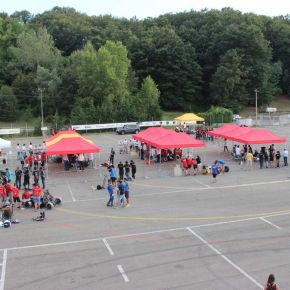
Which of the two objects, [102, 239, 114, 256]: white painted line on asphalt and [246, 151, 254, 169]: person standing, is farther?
[246, 151, 254, 169]: person standing

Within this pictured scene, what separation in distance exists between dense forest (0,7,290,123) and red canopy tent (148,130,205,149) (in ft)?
110

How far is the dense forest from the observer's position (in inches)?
2827

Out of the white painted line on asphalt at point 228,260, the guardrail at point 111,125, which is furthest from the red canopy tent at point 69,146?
the guardrail at point 111,125

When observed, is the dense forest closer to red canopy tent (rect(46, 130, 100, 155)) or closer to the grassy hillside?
the grassy hillside

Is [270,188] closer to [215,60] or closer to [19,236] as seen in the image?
[19,236]

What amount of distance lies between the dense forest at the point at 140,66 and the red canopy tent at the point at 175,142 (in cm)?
3361

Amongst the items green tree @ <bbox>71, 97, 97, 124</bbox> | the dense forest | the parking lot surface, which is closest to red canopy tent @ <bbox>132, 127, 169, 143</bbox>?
the parking lot surface

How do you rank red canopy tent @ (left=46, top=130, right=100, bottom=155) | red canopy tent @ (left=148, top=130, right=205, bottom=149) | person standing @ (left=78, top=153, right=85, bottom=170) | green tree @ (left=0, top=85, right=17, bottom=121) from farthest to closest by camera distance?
green tree @ (left=0, top=85, right=17, bottom=121) → person standing @ (left=78, top=153, right=85, bottom=170) → red canopy tent @ (left=148, top=130, right=205, bottom=149) → red canopy tent @ (left=46, top=130, right=100, bottom=155)

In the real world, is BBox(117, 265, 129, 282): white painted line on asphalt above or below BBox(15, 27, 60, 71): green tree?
below

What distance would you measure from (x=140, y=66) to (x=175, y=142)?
60.7 m

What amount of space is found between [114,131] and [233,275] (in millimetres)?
50227

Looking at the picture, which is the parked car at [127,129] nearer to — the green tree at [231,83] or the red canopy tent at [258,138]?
the red canopy tent at [258,138]

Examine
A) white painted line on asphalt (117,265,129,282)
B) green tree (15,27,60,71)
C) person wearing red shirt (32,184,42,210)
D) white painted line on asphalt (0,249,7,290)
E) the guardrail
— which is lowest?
white painted line on asphalt (117,265,129,282)

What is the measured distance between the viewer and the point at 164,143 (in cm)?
3091
